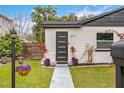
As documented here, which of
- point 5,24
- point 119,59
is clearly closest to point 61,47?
point 5,24

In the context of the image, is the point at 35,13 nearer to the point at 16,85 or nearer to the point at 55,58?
the point at 55,58

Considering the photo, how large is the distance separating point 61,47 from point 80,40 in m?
0.25

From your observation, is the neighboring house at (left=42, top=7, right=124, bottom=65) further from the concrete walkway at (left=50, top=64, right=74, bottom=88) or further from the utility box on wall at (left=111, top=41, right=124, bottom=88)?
the utility box on wall at (left=111, top=41, right=124, bottom=88)

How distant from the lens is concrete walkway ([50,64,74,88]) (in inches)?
139

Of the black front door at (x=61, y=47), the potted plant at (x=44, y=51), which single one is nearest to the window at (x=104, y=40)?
the black front door at (x=61, y=47)

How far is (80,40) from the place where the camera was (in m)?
3.60

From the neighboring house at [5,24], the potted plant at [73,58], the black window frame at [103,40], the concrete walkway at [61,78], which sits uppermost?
the neighboring house at [5,24]

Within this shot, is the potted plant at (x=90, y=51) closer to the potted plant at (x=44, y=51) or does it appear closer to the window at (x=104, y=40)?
the window at (x=104, y=40)

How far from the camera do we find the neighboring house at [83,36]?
3.39 metres

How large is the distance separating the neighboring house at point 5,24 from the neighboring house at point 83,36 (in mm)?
375

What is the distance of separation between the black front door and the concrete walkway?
8cm

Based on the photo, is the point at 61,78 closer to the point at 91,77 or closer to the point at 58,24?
the point at 91,77

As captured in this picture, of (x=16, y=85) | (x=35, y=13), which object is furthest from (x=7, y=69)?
(x=35, y=13)

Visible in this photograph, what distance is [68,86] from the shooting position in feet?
12.0
